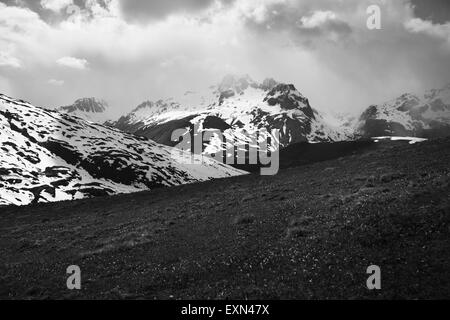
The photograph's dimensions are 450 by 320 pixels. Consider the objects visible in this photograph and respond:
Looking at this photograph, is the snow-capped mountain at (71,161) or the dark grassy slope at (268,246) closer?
the dark grassy slope at (268,246)

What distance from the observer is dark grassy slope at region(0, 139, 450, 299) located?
15469 mm

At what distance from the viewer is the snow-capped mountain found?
110250 mm

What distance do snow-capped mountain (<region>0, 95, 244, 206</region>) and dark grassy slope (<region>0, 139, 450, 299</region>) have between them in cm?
7200

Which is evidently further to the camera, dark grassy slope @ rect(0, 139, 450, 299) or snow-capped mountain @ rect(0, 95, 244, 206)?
snow-capped mountain @ rect(0, 95, 244, 206)

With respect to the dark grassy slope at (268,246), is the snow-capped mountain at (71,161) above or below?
above

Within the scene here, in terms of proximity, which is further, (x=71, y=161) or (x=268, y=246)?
(x=71, y=161)

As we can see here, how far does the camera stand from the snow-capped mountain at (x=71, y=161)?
4341 inches

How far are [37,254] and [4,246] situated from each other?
6.46 meters

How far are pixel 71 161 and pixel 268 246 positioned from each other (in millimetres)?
135098

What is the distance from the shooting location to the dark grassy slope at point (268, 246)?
1547 centimetres

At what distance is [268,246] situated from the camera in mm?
20422

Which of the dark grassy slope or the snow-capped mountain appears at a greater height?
the snow-capped mountain

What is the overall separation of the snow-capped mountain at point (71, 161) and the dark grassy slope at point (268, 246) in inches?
2835
